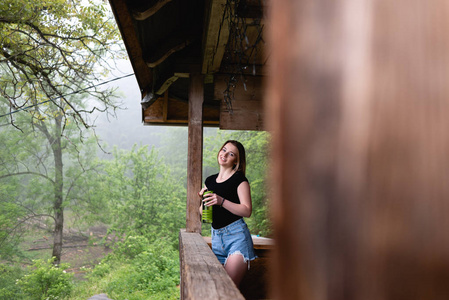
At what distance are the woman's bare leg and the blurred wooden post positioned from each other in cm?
218

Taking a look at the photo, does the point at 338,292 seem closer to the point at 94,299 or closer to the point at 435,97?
the point at 435,97

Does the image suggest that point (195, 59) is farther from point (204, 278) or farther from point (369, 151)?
point (369, 151)

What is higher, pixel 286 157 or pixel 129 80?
pixel 129 80

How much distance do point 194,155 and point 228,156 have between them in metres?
0.87

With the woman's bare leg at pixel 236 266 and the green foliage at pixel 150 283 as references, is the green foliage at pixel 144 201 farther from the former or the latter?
the woman's bare leg at pixel 236 266

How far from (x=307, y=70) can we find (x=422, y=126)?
0.06 meters

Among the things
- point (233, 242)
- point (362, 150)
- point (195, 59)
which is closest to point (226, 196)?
point (233, 242)

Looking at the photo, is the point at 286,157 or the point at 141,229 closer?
the point at 286,157

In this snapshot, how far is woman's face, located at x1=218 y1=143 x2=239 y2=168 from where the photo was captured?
2.67 meters

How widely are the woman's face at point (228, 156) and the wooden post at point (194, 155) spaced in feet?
2.68

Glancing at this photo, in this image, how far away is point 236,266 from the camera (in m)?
2.28

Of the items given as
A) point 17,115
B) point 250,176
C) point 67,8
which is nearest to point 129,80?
point 17,115

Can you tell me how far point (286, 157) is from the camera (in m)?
0.19

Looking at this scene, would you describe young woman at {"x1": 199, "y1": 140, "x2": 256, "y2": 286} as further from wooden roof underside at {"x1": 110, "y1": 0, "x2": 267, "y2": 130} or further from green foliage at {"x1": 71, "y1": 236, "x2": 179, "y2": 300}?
green foliage at {"x1": 71, "y1": 236, "x2": 179, "y2": 300}
